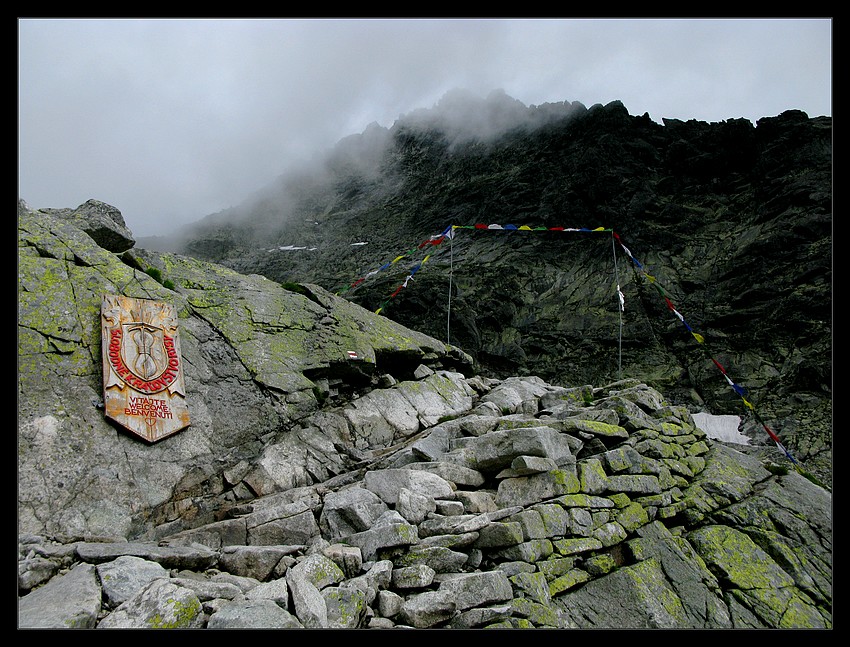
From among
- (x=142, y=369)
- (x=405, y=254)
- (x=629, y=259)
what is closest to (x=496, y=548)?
(x=142, y=369)

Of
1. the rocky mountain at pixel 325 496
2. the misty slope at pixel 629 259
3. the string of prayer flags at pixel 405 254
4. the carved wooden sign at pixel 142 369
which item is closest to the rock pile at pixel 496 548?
the rocky mountain at pixel 325 496

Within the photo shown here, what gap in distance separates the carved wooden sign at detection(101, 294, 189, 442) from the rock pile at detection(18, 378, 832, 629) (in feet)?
7.16

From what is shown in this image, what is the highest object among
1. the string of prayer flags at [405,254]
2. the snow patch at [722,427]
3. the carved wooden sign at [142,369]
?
the string of prayer flags at [405,254]

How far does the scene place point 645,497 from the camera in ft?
Answer: 36.2

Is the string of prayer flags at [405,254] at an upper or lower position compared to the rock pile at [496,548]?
upper

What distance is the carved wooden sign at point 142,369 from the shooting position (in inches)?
415

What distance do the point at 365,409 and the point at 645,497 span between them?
7.10m

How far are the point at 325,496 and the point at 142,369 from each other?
443cm

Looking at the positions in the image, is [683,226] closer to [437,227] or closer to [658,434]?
[437,227]

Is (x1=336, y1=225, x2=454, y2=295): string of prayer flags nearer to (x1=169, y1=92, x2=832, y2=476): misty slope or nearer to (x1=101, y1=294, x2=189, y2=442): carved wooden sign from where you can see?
(x1=169, y1=92, x2=832, y2=476): misty slope

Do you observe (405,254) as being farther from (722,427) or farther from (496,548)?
(496,548)

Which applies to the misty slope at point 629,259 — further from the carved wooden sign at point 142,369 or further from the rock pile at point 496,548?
the carved wooden sign at point 142,369

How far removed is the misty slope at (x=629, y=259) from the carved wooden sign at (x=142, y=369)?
15.9m

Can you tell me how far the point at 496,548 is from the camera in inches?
345
